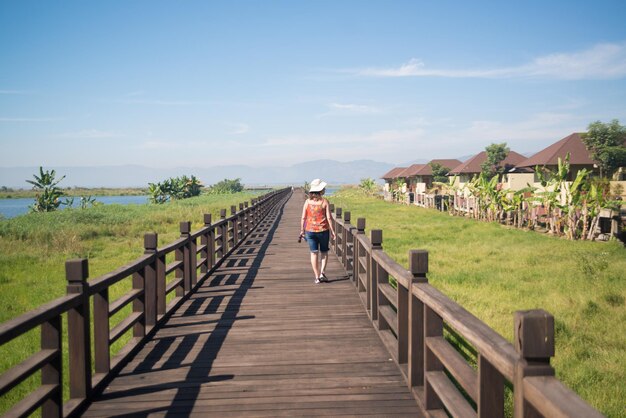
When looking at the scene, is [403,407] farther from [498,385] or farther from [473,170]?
[473,170]

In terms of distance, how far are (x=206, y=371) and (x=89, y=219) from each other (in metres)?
26.9

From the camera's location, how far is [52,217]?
29.4 m

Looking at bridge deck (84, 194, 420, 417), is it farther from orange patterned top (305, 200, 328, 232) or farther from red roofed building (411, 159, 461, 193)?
red roofed building (411, 159, 461, 193)

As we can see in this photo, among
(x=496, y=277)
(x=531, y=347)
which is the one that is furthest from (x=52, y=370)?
(x=496, y=277)

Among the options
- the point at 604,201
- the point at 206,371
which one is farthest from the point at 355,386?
the point at 604,201

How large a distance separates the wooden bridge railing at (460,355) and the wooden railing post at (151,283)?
2.79 metres

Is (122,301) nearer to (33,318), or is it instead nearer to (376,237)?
(33,318)

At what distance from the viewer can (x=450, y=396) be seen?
3.38m

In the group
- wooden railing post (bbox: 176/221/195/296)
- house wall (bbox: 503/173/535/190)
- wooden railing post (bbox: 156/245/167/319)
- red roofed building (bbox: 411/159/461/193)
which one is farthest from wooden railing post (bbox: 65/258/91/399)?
red roofed building (bbox: 411/159/461/193)

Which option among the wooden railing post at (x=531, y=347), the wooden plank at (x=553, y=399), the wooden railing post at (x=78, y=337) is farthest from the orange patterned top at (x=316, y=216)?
the wooden plank at (x=553, y=399)

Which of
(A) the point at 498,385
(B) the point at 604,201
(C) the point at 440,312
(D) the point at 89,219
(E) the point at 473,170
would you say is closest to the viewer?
(A) the point at 498,385

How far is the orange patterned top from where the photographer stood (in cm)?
922

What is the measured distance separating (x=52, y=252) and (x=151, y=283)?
1395 cm

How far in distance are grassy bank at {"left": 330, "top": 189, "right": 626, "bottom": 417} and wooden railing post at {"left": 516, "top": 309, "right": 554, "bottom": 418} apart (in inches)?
141
